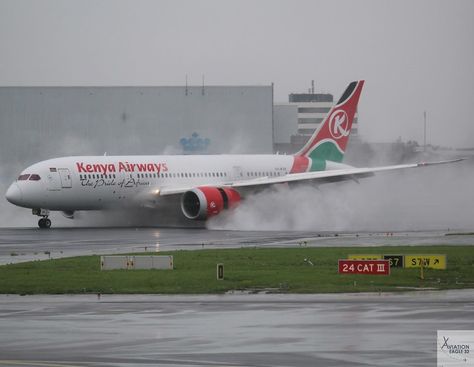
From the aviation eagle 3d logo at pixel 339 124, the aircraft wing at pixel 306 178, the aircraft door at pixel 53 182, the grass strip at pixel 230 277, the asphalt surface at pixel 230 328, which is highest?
the aviation eagle 3d logo at pixel 339 124

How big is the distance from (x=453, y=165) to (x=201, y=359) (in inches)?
2791

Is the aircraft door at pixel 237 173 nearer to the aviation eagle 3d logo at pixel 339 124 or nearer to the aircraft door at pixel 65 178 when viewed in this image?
the aviation eagle 3d logo at pixel 339 124

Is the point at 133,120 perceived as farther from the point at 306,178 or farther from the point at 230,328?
the point at 230,328

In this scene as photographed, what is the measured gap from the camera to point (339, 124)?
3354 inches

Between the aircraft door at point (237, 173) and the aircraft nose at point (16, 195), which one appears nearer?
the aircraft nose at point (16, 195)

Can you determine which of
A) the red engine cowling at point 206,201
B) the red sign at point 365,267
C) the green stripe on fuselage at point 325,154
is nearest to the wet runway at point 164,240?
the red engine cowling at point 206,201

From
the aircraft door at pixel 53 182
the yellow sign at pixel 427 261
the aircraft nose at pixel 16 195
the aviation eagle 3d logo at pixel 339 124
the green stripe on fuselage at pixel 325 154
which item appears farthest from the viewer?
the aviation eagle 3d logo at pixel 339 124

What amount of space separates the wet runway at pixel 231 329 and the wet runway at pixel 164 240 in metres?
16.6

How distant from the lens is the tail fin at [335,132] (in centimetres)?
8356

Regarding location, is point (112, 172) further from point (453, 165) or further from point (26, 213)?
point (453, 165)

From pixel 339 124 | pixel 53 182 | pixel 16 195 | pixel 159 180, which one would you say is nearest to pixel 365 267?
pixel 53 182

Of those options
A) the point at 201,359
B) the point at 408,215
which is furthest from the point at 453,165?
the point at 201,359

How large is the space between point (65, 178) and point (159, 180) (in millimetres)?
6762

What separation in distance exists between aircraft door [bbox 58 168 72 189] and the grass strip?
998 inches
